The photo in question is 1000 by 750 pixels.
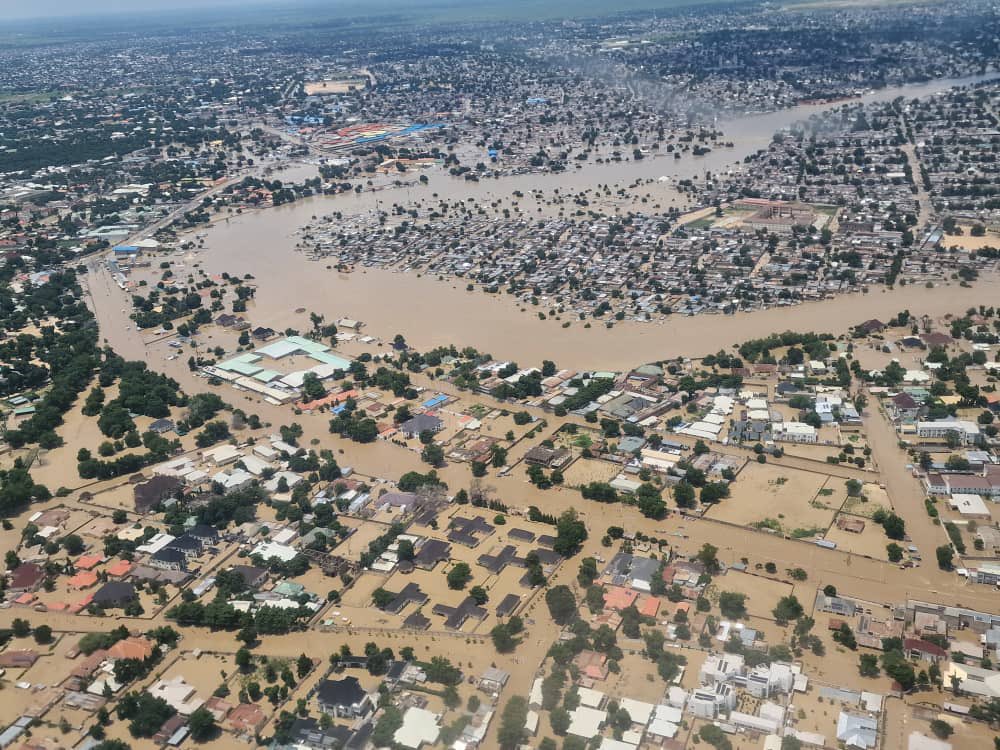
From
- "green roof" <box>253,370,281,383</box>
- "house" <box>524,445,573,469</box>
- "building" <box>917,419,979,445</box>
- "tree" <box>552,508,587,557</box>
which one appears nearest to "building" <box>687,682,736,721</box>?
"tree" <box>552,508,587,557</box>

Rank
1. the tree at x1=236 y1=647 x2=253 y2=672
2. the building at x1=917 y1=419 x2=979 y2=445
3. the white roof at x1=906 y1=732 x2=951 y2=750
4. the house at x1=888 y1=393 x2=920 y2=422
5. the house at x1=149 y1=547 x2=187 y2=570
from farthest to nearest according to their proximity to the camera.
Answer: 1. the house at x1=888 y1=393 x2=920 y2=422
2. the building at x1=917 y1=419 x2=979 y2=445
3. the house at x1=149 y1=547 x2=187 y2=570
4. the tree at x1=236 y1=647 x2=253 y2=672
5. the white roof at x1=906 y1=732 x2=951 y2=750

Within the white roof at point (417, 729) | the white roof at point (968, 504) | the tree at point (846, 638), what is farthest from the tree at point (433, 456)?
the white roof at point (968, 504)

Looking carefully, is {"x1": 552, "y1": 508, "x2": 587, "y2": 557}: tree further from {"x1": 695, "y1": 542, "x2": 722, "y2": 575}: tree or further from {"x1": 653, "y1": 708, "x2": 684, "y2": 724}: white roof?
{"x1": 653, "y1": 708, "x2": 684, "y2": 724}: white roof

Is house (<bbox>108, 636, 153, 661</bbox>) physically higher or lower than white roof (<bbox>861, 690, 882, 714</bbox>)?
higher

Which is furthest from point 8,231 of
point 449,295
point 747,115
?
point 747,115

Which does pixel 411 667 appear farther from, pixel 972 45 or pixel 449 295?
pixel 972 45
